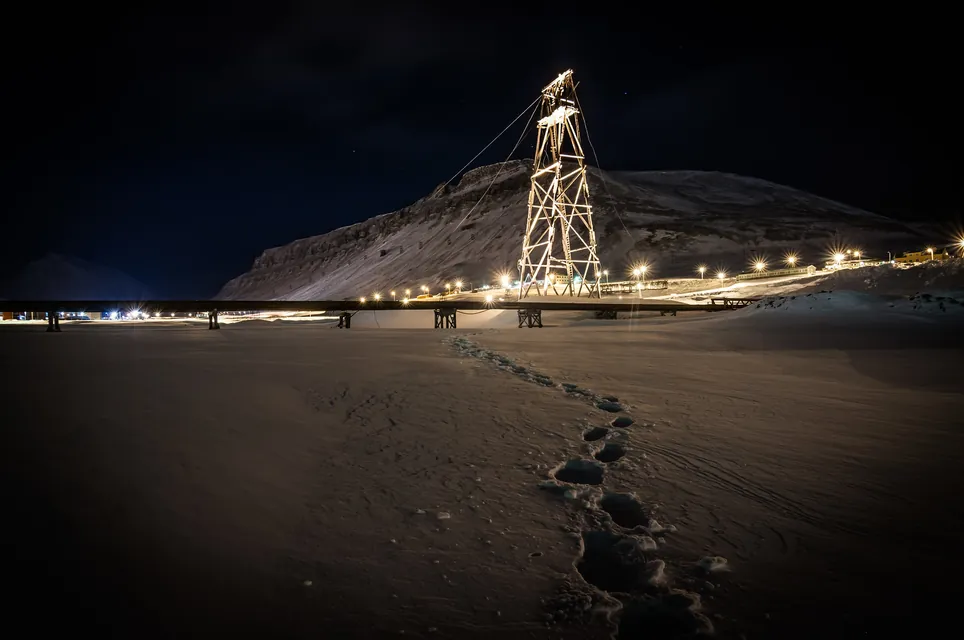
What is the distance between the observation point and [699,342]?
14672mm

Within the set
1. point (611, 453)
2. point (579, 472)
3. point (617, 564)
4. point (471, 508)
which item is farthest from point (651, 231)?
point (617, 564)

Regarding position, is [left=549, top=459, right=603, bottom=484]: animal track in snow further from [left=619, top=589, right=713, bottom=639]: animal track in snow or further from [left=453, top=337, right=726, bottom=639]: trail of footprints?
[left=619, top=589, right=713, bottom=639]: animal track in snow

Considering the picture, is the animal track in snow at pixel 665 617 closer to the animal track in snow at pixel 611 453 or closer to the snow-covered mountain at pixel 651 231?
the animal track in snow at pixel 611 453

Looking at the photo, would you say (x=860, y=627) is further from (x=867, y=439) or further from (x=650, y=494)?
(x=867, y=439)

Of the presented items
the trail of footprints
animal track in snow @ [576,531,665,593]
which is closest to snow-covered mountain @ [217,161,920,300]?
the trail of footprints

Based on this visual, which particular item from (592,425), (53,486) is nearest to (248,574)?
(53,486)

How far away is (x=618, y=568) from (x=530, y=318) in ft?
87.6

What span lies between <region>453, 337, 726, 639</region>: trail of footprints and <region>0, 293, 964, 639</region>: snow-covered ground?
0.05ft

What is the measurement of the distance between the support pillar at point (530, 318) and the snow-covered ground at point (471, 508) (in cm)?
2198

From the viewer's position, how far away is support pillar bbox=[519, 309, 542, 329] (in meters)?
29.1

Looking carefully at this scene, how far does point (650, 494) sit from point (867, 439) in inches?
118

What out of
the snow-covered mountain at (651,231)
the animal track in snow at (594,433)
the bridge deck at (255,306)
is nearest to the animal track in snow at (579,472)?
the animal track in snow at (594,433)

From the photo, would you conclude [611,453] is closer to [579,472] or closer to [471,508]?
[579,472]

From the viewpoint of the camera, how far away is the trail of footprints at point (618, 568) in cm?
237
